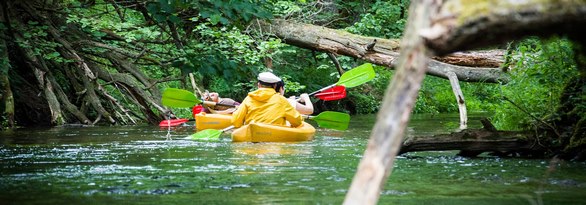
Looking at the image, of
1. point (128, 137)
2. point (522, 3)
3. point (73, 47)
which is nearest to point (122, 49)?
point (73, 47)

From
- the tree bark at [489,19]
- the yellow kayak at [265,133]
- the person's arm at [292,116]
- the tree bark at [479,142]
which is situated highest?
the tree bark at [489,19]

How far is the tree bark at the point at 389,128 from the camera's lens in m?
2.88

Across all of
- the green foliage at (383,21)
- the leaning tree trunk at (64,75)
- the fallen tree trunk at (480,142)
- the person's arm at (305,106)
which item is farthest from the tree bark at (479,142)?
the green foliage at (383,21)

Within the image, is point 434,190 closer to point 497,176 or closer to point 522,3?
point 497,176

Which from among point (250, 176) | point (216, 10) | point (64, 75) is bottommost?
point (250, 176)

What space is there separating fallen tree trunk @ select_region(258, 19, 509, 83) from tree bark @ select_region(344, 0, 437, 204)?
319 inches

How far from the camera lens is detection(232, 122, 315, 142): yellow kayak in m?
10.4

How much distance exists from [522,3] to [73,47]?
11779 mm

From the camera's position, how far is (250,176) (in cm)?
652

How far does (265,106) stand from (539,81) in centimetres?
398

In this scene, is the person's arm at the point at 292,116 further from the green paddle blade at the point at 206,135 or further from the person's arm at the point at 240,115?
the green paddle blade at the point at 206,135

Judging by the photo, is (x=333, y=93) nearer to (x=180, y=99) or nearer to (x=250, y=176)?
(x=180, y=99)

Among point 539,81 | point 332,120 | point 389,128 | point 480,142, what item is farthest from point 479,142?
point 332,120

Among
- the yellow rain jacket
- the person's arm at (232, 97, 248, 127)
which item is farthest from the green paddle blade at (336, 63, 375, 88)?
the person's arm at (232, 97, 248, 127)
